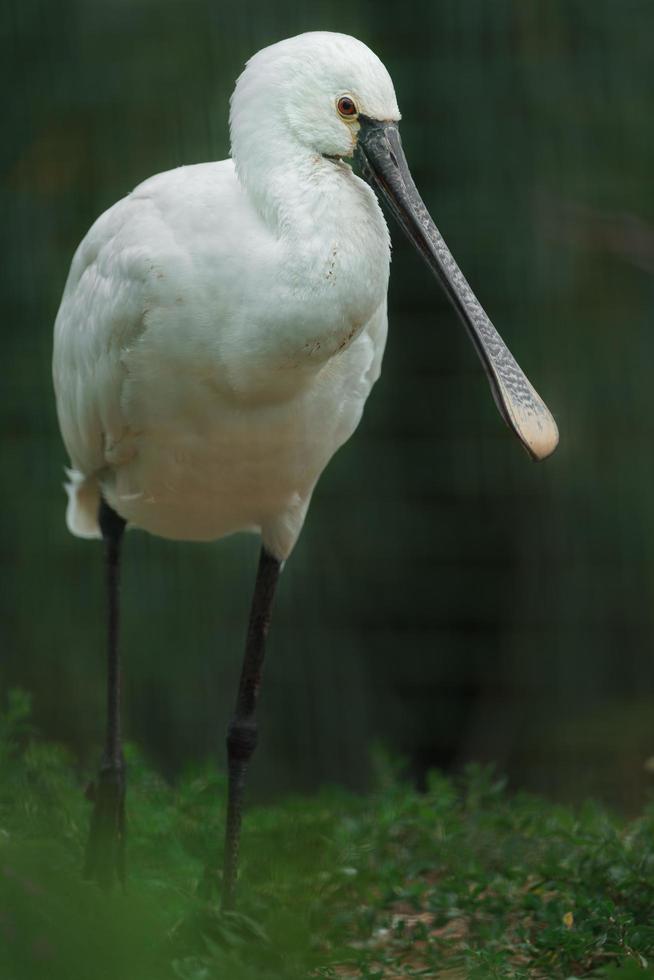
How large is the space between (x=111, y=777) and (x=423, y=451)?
207cm

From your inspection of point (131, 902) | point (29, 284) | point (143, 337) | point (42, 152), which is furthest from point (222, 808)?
point (131, 902)

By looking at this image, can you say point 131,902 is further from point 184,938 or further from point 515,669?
point 515,669

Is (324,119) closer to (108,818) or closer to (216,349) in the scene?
(216,349)

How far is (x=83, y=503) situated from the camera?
3.64 meters

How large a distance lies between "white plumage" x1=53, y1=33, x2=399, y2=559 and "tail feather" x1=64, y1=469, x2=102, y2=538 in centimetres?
23

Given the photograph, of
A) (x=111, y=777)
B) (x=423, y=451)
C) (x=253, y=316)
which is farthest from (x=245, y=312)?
(x=423, y=451)

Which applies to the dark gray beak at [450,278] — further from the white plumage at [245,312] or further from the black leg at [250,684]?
the black leg at [250,684]

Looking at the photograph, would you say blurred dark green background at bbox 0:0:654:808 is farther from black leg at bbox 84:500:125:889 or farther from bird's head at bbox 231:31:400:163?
bird's head at bbox 231:31:400:163

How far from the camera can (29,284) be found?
4.88 metres

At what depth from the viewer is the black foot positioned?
319 centimetres

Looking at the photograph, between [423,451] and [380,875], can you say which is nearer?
[380,875]

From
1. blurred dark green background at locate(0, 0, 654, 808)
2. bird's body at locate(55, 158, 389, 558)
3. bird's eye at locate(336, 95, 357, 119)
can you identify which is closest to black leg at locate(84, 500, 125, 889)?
bird's body at locate(55, 158, 389, 558)

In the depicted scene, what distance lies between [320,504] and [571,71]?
1.50 metres

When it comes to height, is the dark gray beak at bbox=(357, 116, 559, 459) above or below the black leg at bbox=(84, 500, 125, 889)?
above
